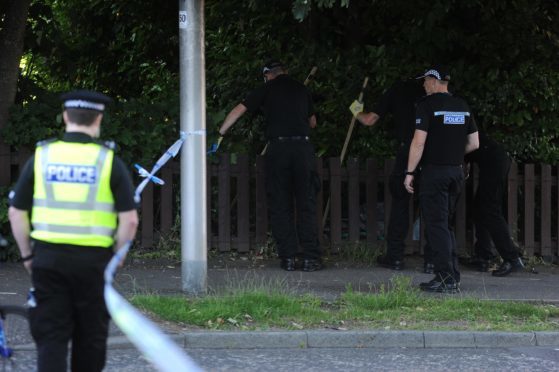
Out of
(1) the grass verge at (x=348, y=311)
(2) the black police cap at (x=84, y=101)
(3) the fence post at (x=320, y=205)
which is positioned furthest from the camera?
(3) the fence post at (x=320, y=205)

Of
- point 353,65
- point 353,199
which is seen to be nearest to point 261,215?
point 353,199

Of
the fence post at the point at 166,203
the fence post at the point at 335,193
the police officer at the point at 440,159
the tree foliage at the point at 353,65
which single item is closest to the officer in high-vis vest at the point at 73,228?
the police officer at the point at 440,159

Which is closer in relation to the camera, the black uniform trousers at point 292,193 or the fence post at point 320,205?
the black uniform trousers at point 292,193

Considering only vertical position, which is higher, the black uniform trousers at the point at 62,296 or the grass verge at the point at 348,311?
the black uniform trousers at the point at 62,296

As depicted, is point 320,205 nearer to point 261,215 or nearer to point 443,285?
point 261,215

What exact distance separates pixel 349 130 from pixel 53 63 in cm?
391

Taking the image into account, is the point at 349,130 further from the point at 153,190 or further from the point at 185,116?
the point at 185,116

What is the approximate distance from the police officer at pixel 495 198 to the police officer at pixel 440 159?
49.9 inches

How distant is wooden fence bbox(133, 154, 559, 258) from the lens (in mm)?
9492

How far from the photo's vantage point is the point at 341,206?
981 centimetres

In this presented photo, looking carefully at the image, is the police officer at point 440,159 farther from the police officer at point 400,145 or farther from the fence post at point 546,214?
the fence post at point 546,214

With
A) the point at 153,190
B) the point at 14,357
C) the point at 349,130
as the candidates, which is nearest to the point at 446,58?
the point at 349,130

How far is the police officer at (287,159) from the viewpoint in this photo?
8539 millimetres

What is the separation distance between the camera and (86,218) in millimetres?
3824
